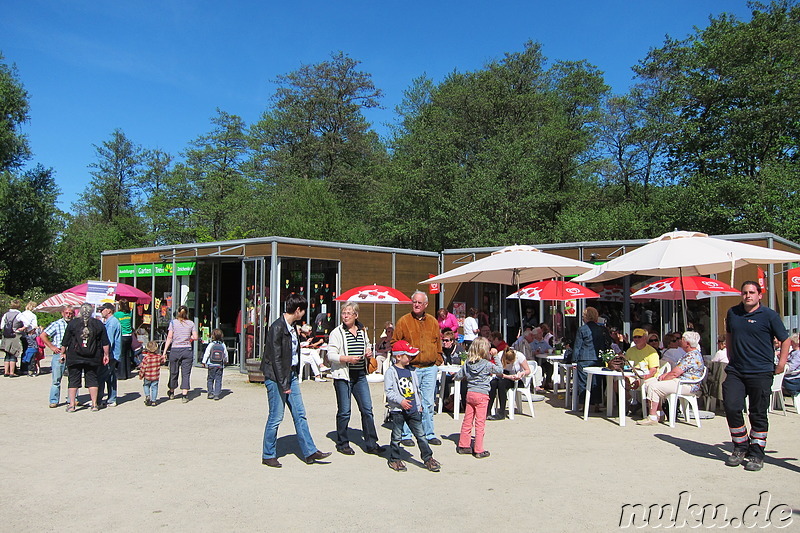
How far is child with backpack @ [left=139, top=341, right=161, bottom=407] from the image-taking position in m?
9.32

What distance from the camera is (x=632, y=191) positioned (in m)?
31.7

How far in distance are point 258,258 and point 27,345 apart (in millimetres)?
5032

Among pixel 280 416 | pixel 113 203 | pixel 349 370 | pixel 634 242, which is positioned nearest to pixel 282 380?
pixel 280 416

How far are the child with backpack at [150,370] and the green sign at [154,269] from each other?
6.50 meters

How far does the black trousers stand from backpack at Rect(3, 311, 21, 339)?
41.2ft

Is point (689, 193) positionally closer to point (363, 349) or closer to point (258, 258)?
point (258, 258)

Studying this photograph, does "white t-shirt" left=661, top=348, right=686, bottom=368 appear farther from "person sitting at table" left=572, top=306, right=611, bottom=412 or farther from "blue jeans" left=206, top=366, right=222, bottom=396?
"blue jeans" left=206, top=366, right=222, bottom=396

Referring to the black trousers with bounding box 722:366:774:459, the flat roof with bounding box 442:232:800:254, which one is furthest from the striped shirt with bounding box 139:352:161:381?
the flat roof with bounding box 442:232:800:254

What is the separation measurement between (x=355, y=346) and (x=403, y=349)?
502 millimetres

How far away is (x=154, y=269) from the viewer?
1691 centimetres

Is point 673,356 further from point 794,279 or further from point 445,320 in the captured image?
point 445,320

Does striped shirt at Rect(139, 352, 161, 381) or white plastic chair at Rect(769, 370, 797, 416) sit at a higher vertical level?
striped shirt at Rect(139, 352, 161, 381)

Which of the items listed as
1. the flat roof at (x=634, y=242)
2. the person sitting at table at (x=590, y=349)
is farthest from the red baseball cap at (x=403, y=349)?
the flat roof at (x=634, y=242)

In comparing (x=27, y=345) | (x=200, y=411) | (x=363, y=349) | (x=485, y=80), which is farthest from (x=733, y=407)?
(x=485, y=80)
